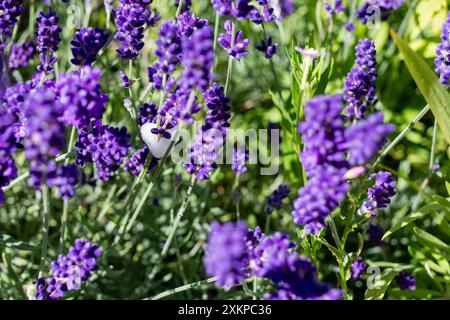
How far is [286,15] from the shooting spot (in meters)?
2.90

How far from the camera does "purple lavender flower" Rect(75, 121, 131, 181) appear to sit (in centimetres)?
156

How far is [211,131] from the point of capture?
5.13 ft

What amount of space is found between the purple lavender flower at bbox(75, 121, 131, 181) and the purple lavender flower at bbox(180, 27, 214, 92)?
375 mm

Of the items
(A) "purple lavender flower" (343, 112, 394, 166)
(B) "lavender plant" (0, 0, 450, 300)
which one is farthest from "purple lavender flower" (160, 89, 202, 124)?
(A) "purple lavender flower" (343, 112, 394, 166)

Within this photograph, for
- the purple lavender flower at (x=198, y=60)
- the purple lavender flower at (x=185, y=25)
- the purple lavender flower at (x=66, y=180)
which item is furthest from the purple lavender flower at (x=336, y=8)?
the purple lavender flower at (x=66, y=180)

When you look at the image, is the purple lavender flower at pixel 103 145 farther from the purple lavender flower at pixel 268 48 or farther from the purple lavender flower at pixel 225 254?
the purple lavender flower at pixel 268 48

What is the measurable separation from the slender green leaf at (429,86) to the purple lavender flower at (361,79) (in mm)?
204

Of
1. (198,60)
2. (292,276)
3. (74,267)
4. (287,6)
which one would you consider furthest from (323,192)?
(287,6)

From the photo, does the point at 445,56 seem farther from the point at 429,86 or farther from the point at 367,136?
the point at 367,136

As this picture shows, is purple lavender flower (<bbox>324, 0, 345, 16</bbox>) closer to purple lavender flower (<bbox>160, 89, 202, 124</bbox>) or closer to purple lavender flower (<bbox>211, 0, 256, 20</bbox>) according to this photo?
purple lavender flower (<bbox>211, 0, 256, 20</bbox>)

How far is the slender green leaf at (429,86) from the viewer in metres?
1.64
